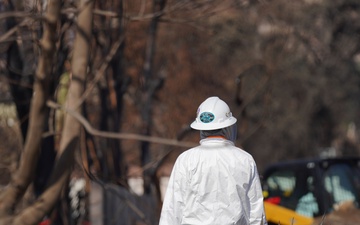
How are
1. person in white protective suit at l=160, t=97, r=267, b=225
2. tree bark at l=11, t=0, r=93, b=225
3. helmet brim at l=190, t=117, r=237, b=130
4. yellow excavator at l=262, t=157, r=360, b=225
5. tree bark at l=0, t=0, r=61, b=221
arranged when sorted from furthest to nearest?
1. yellow excavator at l=262, t=157, r=360, b=225
2. tree bark at l=11, t=0, r=93, b=225
3. tree bark at l=0, t=0, r=61, b=221
4. helmet brim at l=190, t=117, r=237, b=130
5. person in white protective suit at l=160, t=97, r=267, b=225

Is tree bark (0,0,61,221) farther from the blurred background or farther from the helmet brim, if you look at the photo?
the blurred background

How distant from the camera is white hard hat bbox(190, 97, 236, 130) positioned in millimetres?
5348

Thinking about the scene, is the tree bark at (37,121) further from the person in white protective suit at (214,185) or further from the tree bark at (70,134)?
the person in white protective suit at (214,185)

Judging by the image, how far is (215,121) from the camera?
5.36 m

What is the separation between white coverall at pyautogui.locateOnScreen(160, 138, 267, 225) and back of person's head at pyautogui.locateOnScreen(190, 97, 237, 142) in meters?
0.07

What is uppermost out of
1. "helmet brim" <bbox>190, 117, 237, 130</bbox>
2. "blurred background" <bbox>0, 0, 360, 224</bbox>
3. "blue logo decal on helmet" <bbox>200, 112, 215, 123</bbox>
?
"blue logo decal on helmet" <bbox>200, 112, 215, 123</bbox>

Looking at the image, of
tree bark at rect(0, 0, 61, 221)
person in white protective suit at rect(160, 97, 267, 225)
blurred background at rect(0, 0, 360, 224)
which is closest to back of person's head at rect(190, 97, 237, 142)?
person in white protective suit at rect(160, 97, 267, 225)

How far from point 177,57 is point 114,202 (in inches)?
522

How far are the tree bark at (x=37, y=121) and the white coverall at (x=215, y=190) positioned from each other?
3333 mm

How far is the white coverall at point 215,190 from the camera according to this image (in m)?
5.20

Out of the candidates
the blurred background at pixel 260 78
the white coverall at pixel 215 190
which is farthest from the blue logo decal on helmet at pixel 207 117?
the blurred background at pixel 260 78

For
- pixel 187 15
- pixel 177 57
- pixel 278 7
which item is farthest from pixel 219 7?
pixel 278 7

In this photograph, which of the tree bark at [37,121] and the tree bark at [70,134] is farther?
the tree bark at [70,134]

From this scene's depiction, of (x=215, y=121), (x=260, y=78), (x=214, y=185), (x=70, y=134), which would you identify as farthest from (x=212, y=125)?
(x=260, y=78)
